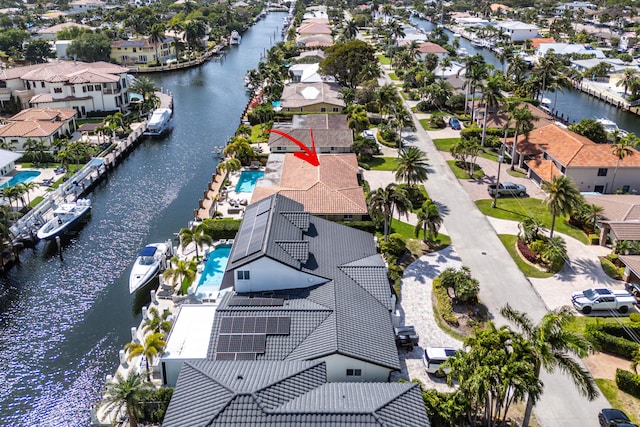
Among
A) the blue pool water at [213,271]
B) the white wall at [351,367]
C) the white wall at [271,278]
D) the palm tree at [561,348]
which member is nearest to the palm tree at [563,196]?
the white wall at [271,278]

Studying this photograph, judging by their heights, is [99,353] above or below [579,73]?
below

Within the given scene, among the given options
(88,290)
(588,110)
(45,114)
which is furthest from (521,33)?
(88,290)

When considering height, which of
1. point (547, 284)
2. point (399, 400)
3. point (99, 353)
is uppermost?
point (399, 400)

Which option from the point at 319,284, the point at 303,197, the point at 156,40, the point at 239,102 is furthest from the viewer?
the point at 156,40

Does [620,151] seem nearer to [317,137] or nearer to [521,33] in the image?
[317,137]

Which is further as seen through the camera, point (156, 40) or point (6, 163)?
point (156, 40)

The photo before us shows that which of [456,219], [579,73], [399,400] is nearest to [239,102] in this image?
[456,219]

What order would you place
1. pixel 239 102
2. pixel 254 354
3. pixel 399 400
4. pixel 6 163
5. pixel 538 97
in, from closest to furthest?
pixel 399 400 < pixel 254 354 < pixel 6 163 < pixel 538 97 < pixel 239 102

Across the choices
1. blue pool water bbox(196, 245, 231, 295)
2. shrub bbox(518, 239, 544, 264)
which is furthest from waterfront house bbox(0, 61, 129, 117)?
shrub bbox(518, 239, 544, 264)

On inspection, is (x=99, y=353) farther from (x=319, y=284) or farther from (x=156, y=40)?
(x=156, y=40)

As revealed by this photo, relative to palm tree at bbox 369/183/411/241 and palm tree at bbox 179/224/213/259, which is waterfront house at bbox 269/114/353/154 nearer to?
palm tree at bbox 369/183/411/241
